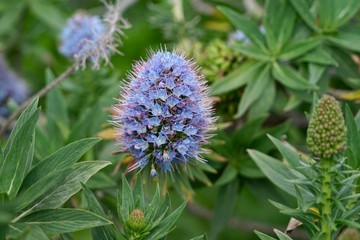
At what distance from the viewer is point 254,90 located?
2076mm

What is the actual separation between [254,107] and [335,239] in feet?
2.06

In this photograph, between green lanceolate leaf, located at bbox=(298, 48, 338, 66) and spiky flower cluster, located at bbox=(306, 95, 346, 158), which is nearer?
spiky flower cluster, located at bbox=(306, 95, 346, 158)

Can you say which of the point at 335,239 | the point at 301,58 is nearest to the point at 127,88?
the point at 335,239

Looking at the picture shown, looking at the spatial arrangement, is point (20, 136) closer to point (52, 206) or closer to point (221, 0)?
point (52, 206)

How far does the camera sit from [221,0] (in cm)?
274

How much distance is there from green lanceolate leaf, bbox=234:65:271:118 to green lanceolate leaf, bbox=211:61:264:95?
0.07 ft

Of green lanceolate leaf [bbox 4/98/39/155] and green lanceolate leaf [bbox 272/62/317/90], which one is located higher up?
green lanceolate leaf [bbox 4/98/39/155]

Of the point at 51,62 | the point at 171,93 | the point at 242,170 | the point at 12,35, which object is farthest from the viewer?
the point at 51,62

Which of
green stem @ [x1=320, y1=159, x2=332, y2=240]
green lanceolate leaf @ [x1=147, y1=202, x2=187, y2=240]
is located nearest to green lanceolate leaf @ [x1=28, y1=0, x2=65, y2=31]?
green lanceolate leaf @ [x1=147, y1=202, x2=187, y2=240]

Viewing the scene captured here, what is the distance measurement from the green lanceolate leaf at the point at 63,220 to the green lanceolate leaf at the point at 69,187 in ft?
0.09

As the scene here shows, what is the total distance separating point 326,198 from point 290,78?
0.73 meters

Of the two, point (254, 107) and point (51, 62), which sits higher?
point (51, 62)

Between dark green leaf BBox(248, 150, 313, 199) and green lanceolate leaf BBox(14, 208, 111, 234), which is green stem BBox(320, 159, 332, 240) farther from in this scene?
green lanceolate leaf BBox(14, 208, 111, 234)

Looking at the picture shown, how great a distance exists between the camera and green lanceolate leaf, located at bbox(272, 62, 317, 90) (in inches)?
79.8
